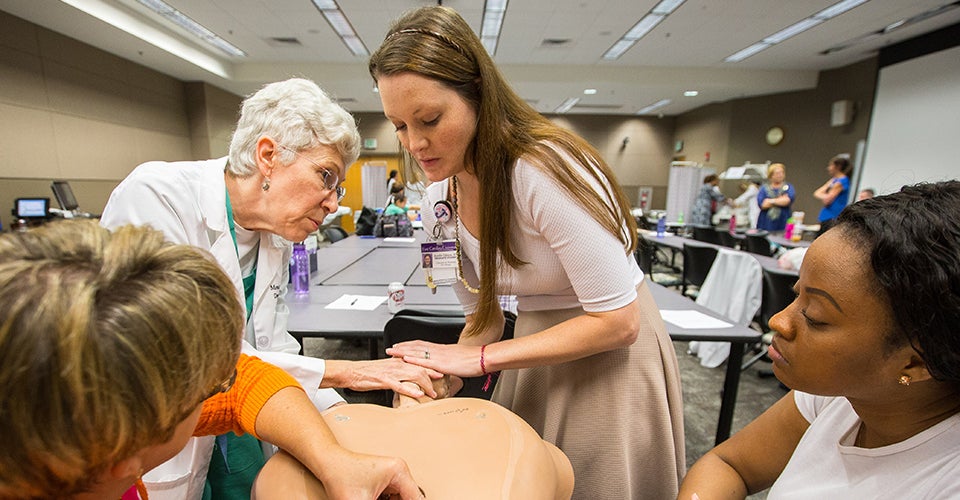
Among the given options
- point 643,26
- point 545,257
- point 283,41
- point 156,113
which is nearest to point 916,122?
point 643,26

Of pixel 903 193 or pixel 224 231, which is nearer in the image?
pixel 903 193

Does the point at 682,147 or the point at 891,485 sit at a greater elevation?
the point at 682,147

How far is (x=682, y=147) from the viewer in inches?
508

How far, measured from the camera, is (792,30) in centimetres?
683

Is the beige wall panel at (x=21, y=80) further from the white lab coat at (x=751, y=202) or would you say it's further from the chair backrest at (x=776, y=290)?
the white lab coat at (x=751, y=202)

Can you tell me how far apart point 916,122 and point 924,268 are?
9.45 meters

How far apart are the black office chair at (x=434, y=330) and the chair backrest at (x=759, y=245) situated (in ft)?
14.8

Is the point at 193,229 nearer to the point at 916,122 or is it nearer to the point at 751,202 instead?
the point at 751,202

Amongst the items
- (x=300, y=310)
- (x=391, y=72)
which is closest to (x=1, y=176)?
(x=300, y=310)

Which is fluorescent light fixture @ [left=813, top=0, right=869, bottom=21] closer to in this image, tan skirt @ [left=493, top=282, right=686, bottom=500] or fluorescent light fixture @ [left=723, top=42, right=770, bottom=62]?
fluorescent light fixture @ [left=723, top=42, right=770, bottom=62]

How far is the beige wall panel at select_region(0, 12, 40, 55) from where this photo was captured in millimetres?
5898

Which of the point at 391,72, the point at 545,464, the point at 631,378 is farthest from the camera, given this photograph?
the point at 631,378

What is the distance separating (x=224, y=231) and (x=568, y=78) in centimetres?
930

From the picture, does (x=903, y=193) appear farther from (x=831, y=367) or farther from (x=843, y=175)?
(x=843, y=175)
